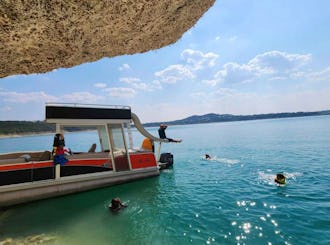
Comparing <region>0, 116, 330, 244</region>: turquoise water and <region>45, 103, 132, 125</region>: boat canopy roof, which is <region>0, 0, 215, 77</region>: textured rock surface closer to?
<region>45, 103, 132, 125</region>: boat canopy roof

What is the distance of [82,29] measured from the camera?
11.0 m

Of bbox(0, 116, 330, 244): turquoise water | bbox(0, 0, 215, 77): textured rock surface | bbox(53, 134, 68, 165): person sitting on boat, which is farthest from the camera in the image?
bbox(53, 134, 68, 165): person sitting on boat

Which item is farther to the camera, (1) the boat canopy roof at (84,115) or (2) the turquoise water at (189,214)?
(1) the boat canopy roof at (84,115)

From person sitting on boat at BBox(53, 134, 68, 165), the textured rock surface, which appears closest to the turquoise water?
person sitting on boat at BBox(53, 134, 68, 165)

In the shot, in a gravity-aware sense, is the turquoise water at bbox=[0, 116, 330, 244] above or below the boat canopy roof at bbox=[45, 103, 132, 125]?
below

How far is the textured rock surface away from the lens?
9039 millimetres

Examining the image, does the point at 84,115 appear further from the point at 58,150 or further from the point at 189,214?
the point at 189,214

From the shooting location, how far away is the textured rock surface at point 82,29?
904cm

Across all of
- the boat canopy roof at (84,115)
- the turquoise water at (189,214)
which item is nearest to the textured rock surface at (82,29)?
the boat canopy roof at (84,115)

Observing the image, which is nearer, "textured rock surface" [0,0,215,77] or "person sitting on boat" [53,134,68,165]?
"textured rock surface" [0,0,215,77]

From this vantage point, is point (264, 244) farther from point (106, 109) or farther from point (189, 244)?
point (106, 109)

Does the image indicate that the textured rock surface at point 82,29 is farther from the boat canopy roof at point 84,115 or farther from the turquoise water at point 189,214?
the turquoise water at point 189,214

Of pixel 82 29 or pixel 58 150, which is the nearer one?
pixel 82 29

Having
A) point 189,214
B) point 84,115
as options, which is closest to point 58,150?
point 84,115
